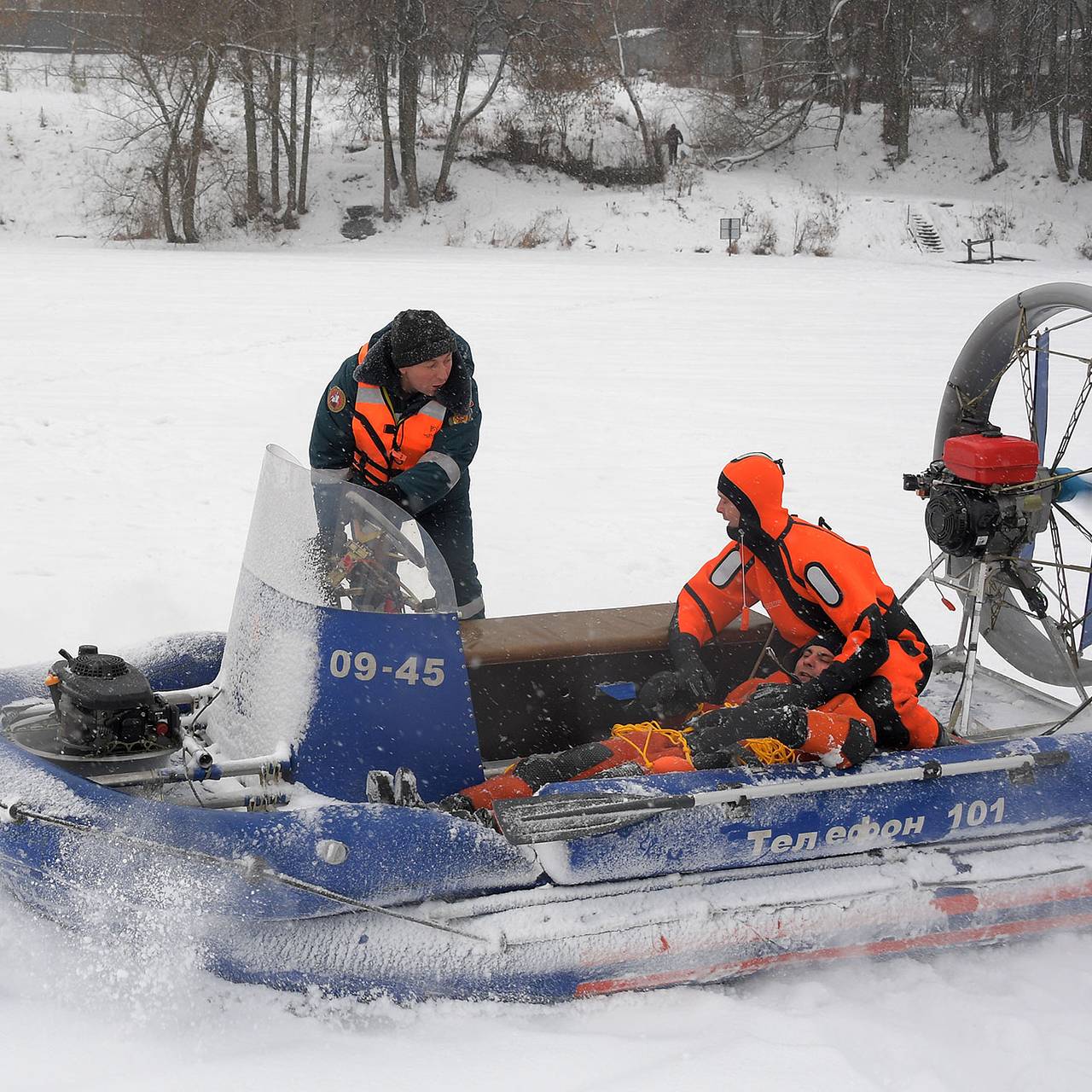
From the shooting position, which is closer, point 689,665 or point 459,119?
point 689,665

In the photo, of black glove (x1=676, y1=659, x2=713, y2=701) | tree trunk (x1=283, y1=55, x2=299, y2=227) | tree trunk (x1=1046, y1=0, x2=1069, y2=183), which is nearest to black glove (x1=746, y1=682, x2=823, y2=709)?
black glove (x1=676, y1=659, x2=713, y2=701)

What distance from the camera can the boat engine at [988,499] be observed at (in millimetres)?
3688

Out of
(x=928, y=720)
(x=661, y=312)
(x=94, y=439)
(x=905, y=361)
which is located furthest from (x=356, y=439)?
(x=661, y=312)

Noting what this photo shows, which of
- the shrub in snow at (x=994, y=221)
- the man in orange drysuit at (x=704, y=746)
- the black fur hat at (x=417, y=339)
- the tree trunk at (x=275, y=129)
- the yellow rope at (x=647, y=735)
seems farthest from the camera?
the shrub in snow at (x=994, y=221)

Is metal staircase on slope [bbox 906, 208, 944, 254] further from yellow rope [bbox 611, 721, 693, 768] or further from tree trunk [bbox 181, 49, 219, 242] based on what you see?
yellow rope [bbox 611, 721, 693, 768]

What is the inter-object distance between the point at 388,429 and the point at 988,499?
Result: 1848 mm

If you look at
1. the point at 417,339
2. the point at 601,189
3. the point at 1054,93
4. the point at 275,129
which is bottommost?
the point at 417,339

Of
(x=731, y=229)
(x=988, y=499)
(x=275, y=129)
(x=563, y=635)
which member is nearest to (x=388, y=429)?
(x=563, y=635)

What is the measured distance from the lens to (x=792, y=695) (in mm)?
3385

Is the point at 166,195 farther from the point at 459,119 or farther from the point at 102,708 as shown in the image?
the point at 102,708

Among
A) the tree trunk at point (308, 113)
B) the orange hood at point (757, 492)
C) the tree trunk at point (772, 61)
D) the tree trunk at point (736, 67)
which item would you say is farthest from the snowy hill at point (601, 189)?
the orange hood at point (757, 492)

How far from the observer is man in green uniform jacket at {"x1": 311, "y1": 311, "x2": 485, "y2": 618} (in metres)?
3.57

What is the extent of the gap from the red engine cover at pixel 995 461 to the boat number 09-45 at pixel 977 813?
102 centimetres

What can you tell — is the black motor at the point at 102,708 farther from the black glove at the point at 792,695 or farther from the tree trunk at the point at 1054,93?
the tree trunk at the point at 1054,93
